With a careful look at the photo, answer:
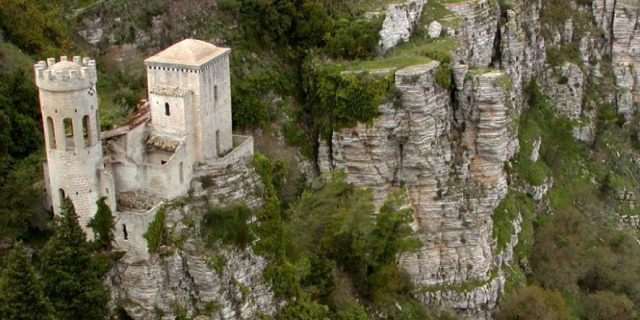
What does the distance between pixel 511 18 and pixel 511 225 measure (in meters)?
15.1

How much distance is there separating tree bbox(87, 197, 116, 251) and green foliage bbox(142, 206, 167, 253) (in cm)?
132

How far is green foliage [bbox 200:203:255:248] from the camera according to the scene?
3416 centimetres

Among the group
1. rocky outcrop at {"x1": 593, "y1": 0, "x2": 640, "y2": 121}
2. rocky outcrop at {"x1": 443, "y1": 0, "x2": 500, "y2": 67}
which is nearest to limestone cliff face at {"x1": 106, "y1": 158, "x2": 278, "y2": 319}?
rocky outcrop at {"x1": 443, "y1": 0, "x2": 500, "y2": 67}

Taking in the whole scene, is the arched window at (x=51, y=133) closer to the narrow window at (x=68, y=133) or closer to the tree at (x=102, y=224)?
the narrow window at (x=68, y=133)

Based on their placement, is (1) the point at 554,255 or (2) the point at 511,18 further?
(2) the point at 511,18

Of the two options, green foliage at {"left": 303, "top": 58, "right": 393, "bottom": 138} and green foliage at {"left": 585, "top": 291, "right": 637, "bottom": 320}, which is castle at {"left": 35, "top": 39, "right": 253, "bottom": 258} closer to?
green foliage at {"left": 303, "top": 58, "right": 393, "bottom": 138}

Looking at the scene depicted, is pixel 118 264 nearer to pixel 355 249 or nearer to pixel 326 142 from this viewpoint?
pixel 355 249

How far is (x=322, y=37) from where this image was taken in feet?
170

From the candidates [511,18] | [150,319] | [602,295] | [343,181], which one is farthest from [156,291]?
[511,18]

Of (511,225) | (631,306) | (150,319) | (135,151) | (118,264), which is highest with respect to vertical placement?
(135,151)

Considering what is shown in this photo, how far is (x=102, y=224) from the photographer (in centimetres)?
3247

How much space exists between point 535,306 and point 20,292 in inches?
1126

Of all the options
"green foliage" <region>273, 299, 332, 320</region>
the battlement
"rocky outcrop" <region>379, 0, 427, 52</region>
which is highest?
the battlement

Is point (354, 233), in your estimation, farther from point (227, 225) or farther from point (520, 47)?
point (520, 47)
